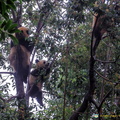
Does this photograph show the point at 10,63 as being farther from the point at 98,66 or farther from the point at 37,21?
the point at 98,66

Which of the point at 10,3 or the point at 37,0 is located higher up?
the point at 37,0

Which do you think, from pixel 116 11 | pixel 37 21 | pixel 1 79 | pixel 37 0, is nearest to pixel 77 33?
pixel 116 11

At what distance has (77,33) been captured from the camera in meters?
4.87

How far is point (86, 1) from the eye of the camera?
4.16 m

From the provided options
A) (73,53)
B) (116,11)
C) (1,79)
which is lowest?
(1,79)

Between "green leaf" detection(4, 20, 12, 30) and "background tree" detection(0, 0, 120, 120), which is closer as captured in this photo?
"green leaf" detection(4, 20, 12, 30)

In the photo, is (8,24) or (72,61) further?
(72,61)

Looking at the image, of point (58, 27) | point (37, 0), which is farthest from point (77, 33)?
point (37, 0)

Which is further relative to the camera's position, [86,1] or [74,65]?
[74,65]

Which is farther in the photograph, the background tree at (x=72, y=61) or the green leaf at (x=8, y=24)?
the background tree at (x=72, y=61)

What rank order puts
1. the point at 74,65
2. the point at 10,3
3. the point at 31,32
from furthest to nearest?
the point at 31,32
the point at 74,65
the point at 10,3

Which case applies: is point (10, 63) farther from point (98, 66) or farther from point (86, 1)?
point (86, 1)

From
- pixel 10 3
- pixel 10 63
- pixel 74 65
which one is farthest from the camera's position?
pixel 10 63

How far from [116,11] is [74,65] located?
158 centimetres
